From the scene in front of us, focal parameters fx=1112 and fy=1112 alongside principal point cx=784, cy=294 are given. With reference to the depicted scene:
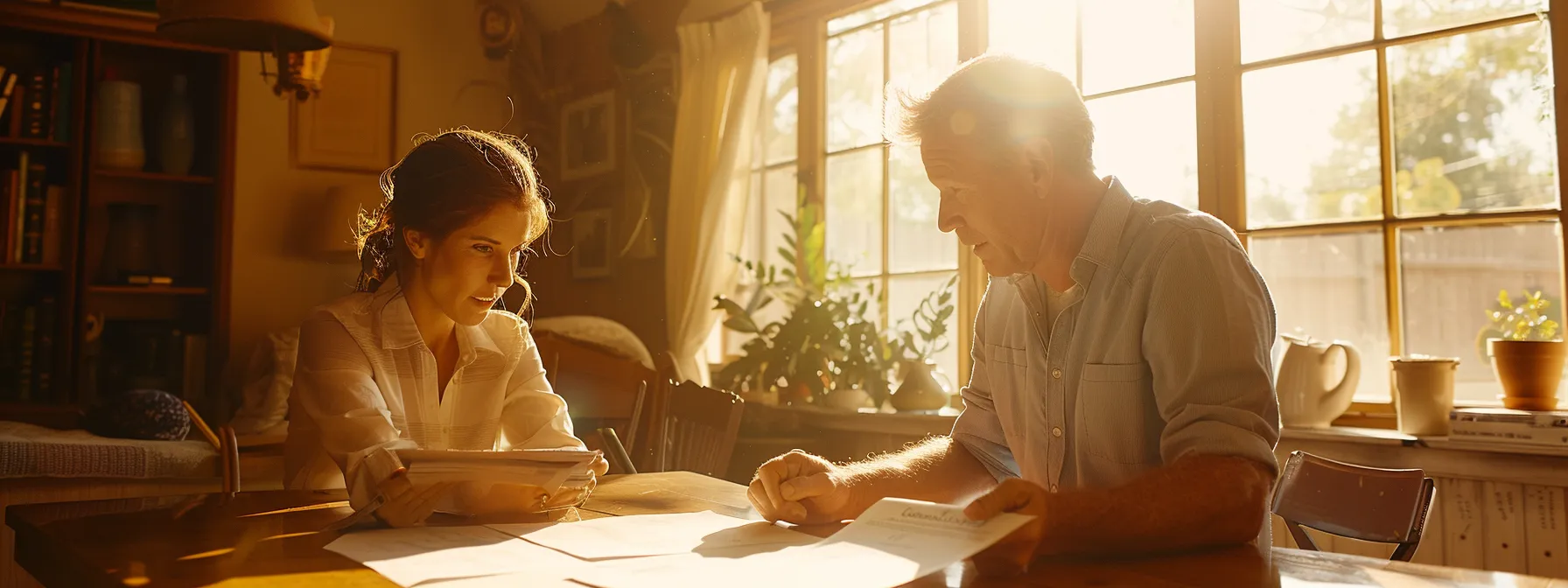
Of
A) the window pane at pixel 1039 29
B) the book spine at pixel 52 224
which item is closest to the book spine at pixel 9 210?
the book spine at pixel 52 224

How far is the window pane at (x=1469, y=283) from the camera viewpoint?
243cm

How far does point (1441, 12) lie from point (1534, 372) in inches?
33.7

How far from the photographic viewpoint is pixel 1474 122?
2498 mm

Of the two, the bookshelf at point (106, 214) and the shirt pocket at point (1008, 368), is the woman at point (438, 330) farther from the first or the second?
the bookshelf at point (106, 214)

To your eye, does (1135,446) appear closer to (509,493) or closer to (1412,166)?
(509,493)

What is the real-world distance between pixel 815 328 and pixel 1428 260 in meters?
1.67

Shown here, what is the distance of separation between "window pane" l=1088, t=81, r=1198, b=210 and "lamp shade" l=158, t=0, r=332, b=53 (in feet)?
6.45

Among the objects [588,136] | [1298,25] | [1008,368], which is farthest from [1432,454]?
[588,136]

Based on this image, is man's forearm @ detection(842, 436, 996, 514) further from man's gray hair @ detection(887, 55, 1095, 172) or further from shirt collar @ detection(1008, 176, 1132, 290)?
man's gray hair @ detection(887, 55, 1095, 172)

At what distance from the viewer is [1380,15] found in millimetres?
2643

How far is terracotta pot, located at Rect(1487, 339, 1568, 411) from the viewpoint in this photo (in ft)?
7.40

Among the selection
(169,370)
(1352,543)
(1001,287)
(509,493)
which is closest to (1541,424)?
(1352,543)

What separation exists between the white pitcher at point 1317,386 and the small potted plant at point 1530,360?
0.28 meters

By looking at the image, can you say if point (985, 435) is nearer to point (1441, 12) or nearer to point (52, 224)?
point (1441, 12)
